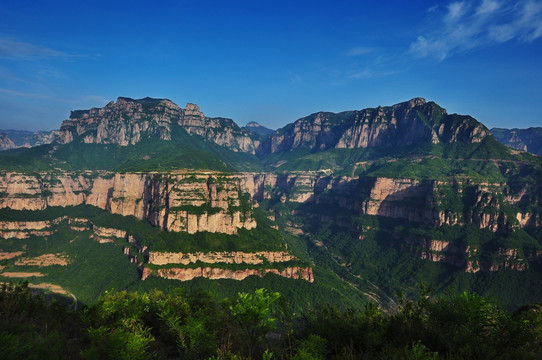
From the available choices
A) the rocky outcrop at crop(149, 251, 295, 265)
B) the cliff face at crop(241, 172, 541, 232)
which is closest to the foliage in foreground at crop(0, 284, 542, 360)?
the rocky outcrop at crop(149, 251, 295, 265)

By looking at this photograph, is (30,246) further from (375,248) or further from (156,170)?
(375,248)

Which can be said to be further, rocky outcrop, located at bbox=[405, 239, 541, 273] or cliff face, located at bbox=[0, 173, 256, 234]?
cliff face, located at bbox=[0, 173, 256, 234]

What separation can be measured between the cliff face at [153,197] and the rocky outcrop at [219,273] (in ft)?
80.1

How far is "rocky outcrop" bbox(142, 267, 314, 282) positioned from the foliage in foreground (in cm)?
7336

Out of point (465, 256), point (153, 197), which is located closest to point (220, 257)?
point (153, 197)

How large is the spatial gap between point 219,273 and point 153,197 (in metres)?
59.9

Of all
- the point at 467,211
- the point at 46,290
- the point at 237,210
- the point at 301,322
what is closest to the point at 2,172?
the point at 46,290

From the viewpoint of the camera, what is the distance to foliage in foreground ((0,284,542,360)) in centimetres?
2339

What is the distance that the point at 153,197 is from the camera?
15450 centimetres

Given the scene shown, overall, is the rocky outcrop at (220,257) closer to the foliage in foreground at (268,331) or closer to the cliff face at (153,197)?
the cliff face at (153,197)

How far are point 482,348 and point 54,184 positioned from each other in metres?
216

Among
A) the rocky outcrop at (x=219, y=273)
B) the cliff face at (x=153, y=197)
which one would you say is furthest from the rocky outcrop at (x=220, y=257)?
the cliff face at (x=153, y=197)

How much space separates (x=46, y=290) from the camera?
11131cm

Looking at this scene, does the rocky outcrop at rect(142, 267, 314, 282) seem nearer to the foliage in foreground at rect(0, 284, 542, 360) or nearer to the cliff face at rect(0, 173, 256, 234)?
the cliff face at rect(0, 173, 256, 234)
